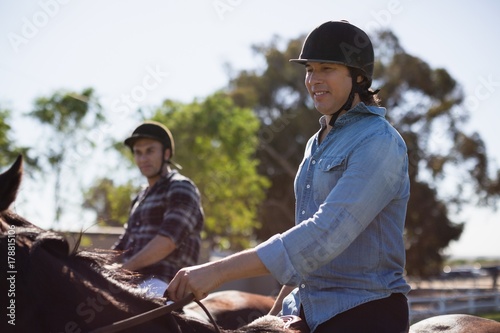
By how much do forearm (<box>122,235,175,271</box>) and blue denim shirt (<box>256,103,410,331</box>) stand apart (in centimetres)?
219

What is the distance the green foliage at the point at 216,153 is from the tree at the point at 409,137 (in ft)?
25.9

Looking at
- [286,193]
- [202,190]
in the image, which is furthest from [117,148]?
[286,193]

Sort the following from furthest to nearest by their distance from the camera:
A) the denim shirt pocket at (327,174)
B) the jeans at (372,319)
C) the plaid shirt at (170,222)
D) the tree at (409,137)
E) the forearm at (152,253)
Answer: the tree at (409,137) < the plaid shirt at (170,222) < the forearm at (152,253) < the denim shirt pocket at (327,174) < the jeans at (372,319)

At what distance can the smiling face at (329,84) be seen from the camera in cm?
285

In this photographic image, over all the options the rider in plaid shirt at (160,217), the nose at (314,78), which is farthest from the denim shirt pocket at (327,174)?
the rider in plaid shirt at (160,217)

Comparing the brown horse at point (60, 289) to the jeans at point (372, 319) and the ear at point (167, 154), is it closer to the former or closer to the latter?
the jeans at point (372, 319)

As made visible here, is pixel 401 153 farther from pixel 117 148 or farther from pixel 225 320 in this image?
pixel 117 148

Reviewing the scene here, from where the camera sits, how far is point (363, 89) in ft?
9.70

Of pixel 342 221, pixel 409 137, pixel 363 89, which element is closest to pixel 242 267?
pixel 342 221

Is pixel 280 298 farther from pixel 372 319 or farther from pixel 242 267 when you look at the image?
pixel 242 267

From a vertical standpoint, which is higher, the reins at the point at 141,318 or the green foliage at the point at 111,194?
the reins at the point at 141,318

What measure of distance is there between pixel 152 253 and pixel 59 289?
264cm

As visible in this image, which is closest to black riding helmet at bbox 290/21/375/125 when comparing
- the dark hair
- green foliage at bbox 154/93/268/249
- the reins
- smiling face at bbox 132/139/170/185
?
the dark hair

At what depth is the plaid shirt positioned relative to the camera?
5.11 m
